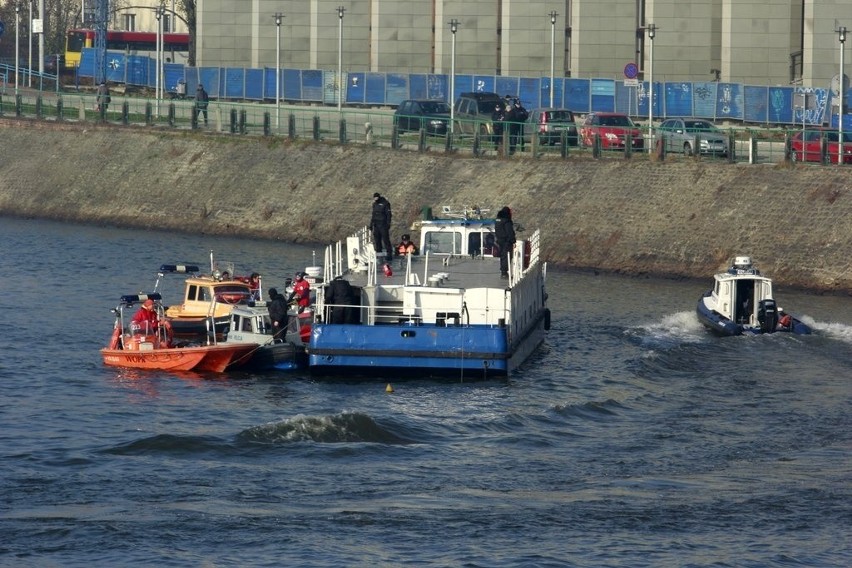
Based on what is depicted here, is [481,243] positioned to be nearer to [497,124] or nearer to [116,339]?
[116,339]

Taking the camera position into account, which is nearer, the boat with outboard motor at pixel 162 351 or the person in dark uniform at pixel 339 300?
the person in dark uniform at pixel 339 300

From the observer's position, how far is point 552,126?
5553 centimetres

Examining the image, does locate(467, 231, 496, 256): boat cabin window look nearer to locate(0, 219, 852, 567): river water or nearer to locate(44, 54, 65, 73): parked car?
locate(0, 219, 852, 567): river water

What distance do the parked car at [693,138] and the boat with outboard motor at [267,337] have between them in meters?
21.3

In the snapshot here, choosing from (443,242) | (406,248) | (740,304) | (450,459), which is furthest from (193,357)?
(740,304)

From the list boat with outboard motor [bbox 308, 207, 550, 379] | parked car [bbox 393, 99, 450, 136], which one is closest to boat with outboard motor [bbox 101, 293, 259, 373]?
boat with outboard motor [bbox 308, 207, 550, 379]

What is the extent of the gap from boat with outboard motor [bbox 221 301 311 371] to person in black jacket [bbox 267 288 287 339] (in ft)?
0.38

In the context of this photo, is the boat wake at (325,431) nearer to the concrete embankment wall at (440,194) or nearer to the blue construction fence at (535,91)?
the concrete embankment wall at (440,194)

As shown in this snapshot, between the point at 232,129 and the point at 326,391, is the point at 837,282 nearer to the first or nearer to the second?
the point at 326,391

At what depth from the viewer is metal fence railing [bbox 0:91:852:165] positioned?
49.6 metres

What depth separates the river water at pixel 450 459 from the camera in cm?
2048

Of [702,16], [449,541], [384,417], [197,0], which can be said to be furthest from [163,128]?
[449,541]

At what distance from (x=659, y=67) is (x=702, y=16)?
277 centimetres

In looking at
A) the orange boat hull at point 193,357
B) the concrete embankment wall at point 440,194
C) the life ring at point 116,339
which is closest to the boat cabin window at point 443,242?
the orange boat hull at point 193,357
